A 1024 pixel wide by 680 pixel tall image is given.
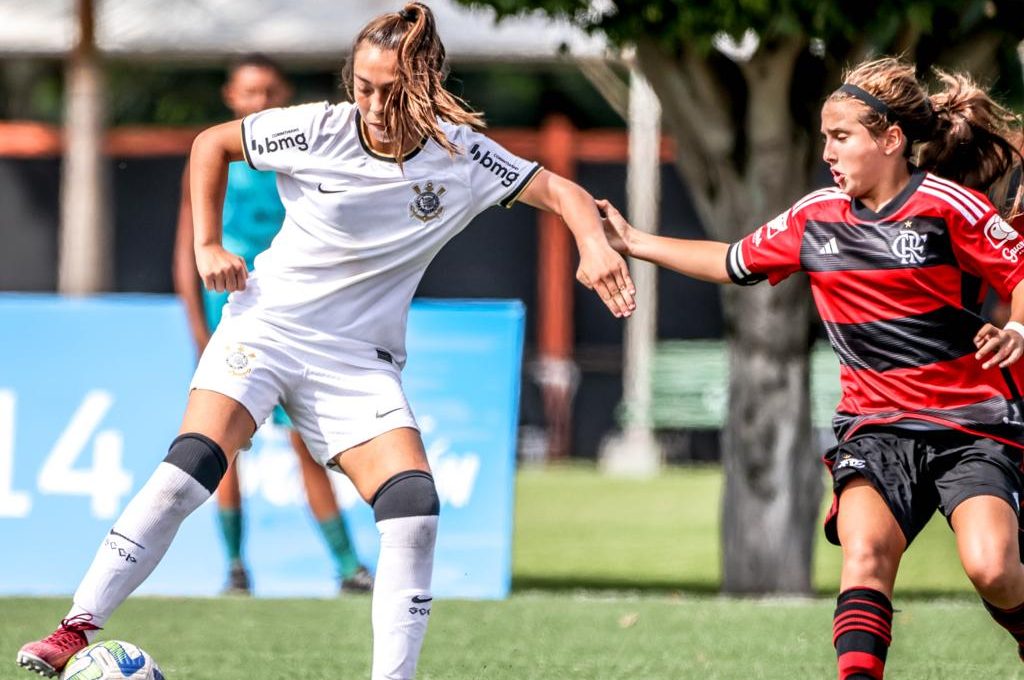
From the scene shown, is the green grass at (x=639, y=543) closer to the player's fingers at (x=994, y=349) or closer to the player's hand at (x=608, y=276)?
the player's hand at (x=608, y=276)

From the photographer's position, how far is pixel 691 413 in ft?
61.5

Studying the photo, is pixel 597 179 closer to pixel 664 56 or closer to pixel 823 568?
pixel 823 568

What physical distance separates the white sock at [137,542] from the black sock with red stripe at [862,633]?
5.61 feet

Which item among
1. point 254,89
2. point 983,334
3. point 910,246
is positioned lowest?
point 983,334

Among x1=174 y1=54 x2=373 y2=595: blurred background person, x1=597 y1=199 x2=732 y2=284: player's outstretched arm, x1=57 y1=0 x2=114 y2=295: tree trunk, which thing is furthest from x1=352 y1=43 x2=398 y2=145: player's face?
x1=57 y1=0 x2=114 y2=295: tree trunk

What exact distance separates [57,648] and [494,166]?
1.78 metres

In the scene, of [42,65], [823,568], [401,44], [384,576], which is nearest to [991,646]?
[384,576]

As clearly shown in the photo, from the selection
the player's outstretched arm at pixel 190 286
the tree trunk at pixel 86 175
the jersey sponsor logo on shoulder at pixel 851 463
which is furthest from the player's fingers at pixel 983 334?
the tree trunk at pixel 86 175

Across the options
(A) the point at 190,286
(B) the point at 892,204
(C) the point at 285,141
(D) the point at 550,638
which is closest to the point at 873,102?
(B) the point at 892,204

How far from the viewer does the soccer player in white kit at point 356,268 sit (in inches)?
189

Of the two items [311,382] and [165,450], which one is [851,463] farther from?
[165,450]

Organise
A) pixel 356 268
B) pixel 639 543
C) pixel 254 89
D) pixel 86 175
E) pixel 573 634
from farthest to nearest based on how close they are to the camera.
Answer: pixel 86 175, pixel 639 543, pixel 254 89, pixel 573 634, pixel 356 268

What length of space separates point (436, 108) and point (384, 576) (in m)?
1.28

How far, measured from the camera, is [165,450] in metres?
8.48
